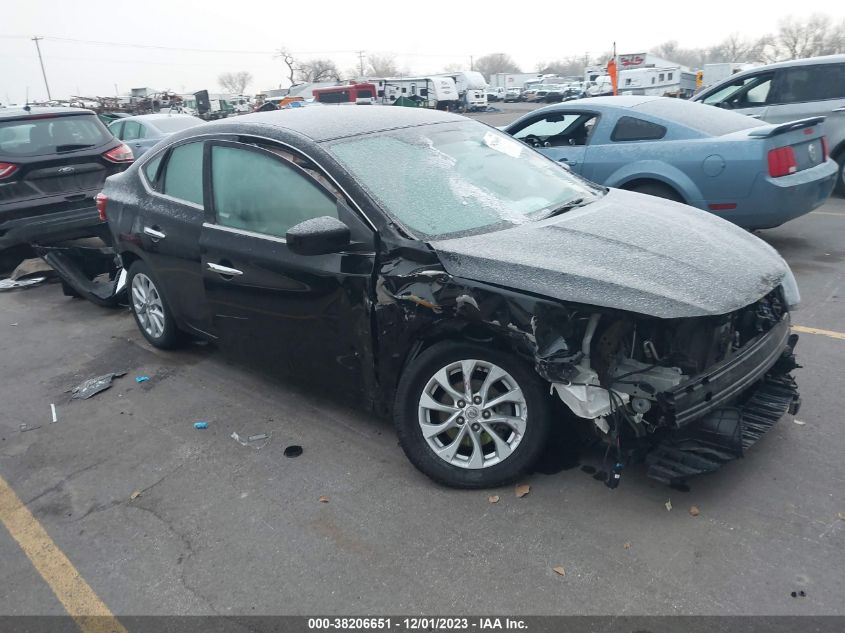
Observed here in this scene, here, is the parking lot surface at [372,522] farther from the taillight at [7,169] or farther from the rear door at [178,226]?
the taillight at [7,169]

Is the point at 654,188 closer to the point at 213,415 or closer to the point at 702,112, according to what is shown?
the point at 702,112

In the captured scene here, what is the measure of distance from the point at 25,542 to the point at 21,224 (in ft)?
16.8

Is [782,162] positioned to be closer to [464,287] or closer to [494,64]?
[464,287]

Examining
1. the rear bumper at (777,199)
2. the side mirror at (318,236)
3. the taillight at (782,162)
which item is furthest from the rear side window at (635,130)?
the side mirror at (318,236)

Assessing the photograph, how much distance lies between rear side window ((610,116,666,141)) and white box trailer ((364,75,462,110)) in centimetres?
3809

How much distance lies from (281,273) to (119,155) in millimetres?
5407

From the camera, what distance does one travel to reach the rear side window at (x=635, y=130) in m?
6.54

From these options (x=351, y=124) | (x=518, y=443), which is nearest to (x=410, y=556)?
(x=518, y=443)

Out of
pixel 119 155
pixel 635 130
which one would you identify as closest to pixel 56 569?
pixel 635 130

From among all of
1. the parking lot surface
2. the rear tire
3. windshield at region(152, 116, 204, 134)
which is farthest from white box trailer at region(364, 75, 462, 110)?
the parking lot surface

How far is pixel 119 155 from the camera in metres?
8.01

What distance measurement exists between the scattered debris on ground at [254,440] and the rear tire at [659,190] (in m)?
4.35

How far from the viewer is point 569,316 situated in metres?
2.85

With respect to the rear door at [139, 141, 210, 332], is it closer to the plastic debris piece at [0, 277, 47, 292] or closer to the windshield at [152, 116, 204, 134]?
the plastic debris piece at [0, 277, 47, 292]
